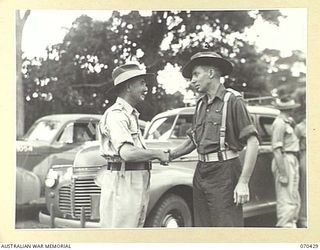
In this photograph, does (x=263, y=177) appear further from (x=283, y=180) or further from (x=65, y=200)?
(x=65, y=200)

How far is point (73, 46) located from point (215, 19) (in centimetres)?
42

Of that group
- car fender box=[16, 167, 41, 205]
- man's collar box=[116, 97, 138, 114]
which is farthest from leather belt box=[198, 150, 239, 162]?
car fender box=[16, 167, 41, 205]

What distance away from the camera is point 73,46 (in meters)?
1.00

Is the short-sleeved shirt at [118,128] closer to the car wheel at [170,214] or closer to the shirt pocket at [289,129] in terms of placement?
the car wheel at [170,214]

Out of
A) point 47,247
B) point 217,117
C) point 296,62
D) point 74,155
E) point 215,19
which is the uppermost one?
point 215,19

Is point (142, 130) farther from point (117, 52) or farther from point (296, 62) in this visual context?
point (296, 62)

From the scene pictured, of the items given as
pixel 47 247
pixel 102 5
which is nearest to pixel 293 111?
pixel 102 5

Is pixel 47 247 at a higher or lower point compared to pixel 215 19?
lower

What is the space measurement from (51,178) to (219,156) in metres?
0.48

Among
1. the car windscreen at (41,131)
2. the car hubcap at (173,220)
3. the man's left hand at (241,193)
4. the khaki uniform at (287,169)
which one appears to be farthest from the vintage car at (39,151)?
the khaki uniform at (287,169)

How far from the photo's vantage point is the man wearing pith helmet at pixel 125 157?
950 mm

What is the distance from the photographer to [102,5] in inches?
39.4

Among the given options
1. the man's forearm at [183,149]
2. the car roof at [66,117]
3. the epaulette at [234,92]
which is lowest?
the man's forearm at [183,149]

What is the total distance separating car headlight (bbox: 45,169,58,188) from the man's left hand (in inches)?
20.0
